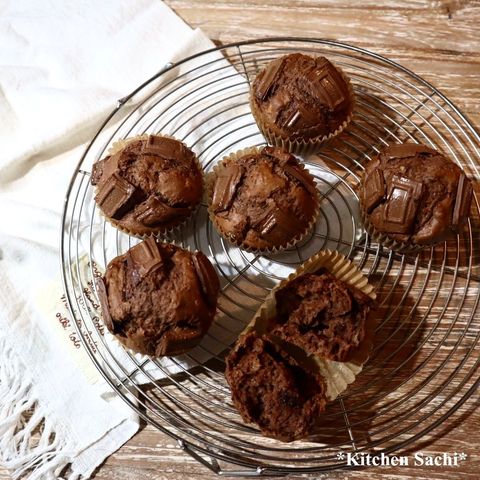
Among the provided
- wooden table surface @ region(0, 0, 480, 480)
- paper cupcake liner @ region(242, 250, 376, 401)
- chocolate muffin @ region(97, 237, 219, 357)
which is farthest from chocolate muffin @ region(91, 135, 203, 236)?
wooden table surface @ region(0, 0, 480, 480)

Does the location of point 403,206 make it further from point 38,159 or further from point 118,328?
point 38,159

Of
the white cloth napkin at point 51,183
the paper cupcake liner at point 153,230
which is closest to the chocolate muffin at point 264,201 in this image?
the paper cupcake liner at point 153,230

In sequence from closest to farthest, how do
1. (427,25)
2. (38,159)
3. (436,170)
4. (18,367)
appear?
(436,170), (18,367), (38,159), (427,25)

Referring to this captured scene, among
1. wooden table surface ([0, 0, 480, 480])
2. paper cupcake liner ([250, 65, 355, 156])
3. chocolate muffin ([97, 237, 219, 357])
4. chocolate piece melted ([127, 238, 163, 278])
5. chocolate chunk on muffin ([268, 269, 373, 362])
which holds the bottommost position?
chocolate chunk on muffin ([268, 269, 373, 362])

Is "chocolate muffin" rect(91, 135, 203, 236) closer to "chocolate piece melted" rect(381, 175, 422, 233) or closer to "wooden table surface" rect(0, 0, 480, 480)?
"chocolate piece melted" rect(381, 175, 422, 233)

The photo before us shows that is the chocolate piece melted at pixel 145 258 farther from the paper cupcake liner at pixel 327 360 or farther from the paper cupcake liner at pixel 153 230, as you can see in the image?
the paper cupcake liner at pixel 327 360

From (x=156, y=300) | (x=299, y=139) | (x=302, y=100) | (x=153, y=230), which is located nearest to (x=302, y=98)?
(x=302, y=100)

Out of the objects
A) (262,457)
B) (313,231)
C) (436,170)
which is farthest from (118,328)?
(436,170)
